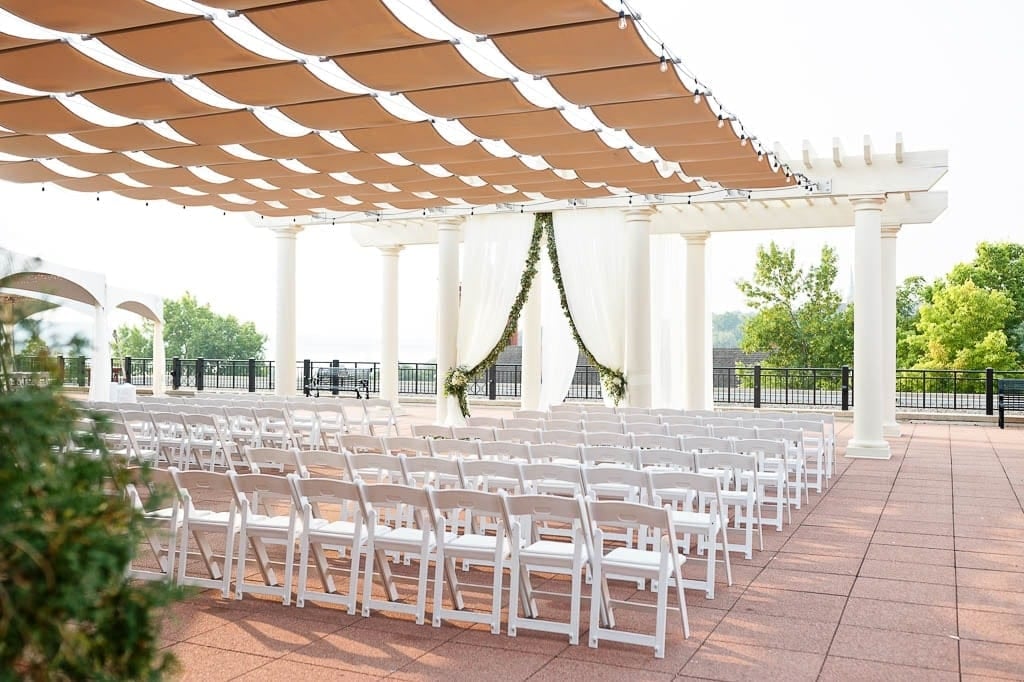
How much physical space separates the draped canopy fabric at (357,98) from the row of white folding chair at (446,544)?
3.17 meters

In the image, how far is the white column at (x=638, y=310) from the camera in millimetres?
15391

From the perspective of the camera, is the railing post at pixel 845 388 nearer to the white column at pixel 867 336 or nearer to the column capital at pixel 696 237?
the column capital at pixel 696 237

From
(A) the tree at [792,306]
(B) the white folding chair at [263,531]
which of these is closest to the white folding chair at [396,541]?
(B) the white folding chair at [263,531]

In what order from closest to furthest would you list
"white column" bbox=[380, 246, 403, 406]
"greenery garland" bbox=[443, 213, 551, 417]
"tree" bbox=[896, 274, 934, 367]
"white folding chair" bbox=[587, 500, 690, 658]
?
"white folding chair" bbox=[587, 500, 690, 658], "greenery garland" bbox=[443, 213, 551, 417], "white column" bbox=[380, 246, 403, 406], "tree" bbox=[896, 274, 934, 367]

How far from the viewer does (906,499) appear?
1008 cm

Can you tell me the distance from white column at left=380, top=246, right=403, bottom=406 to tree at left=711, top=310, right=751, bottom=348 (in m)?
75.2

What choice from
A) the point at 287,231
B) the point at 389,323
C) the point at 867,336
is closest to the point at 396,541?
the point at 867,336

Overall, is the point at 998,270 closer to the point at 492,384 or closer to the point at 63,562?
the point at 492,384

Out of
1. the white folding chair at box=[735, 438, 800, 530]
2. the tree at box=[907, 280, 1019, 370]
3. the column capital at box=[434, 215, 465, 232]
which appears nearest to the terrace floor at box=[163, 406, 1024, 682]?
the white folding chair at box=[735, 438, 800, 530]

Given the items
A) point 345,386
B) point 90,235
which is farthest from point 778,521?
point 90,235

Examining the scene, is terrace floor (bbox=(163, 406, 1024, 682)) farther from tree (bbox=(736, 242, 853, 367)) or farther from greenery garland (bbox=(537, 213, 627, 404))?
tree (bbox=(736, 242, 853, 367))

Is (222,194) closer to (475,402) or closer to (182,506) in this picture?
(182,506)

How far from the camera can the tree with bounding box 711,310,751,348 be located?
94.3 m

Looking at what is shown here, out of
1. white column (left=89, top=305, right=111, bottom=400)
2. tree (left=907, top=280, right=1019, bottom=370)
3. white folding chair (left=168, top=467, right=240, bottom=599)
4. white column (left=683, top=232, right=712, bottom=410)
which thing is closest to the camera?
white folding chair (left=168, top=467, right=240, bottom=599)
